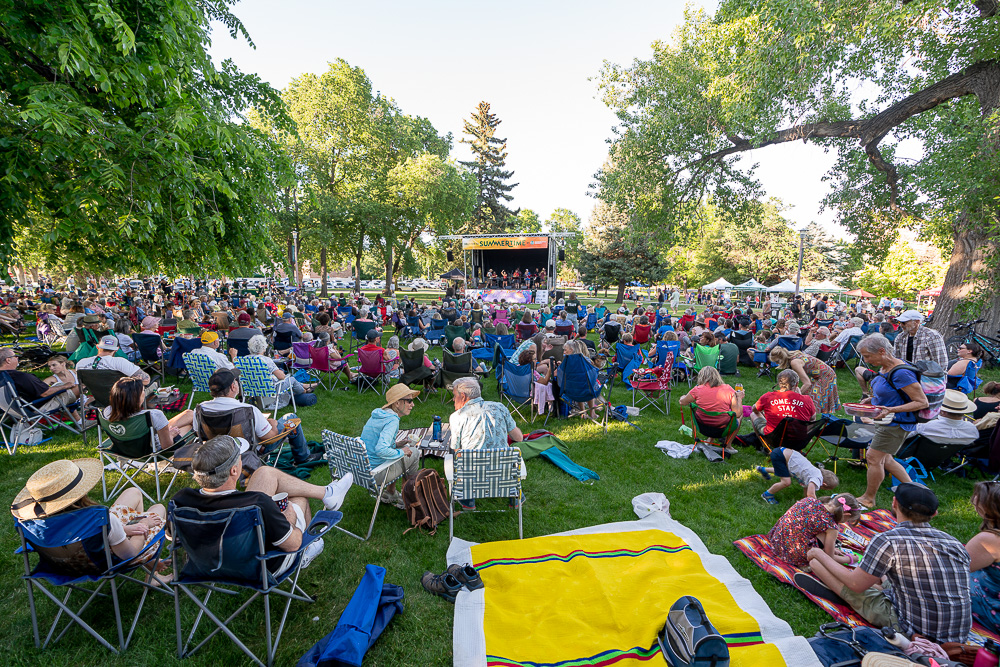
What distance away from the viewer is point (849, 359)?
11.1 metres

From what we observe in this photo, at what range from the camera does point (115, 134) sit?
14.5 feet

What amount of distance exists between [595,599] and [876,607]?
1.72m

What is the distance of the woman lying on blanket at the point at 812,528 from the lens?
3232 millimetres

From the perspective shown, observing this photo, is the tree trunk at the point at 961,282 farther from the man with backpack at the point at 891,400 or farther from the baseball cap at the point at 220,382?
the baseball cap at the point at 220,382

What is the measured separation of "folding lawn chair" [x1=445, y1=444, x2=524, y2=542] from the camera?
3539 mm

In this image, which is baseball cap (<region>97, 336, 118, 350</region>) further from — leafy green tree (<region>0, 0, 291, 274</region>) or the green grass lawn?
the green grass lawn

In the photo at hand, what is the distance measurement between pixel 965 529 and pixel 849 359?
8651mm

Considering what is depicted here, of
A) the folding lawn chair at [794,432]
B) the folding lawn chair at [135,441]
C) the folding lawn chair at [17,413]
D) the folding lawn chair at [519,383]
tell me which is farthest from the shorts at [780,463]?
the folding lawn chair at [17,413]

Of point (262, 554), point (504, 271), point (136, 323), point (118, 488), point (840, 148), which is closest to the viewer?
point (262, 554)

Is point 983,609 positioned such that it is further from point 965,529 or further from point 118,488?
point 118,488

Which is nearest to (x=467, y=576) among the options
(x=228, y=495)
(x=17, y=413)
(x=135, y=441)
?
(x=228, y=495)

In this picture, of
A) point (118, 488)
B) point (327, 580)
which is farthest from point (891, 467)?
point (118, 488)

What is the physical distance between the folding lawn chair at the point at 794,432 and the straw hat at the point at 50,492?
577 centimetres

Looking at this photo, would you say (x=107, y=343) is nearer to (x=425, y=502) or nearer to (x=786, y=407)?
(x=425, y=502)
